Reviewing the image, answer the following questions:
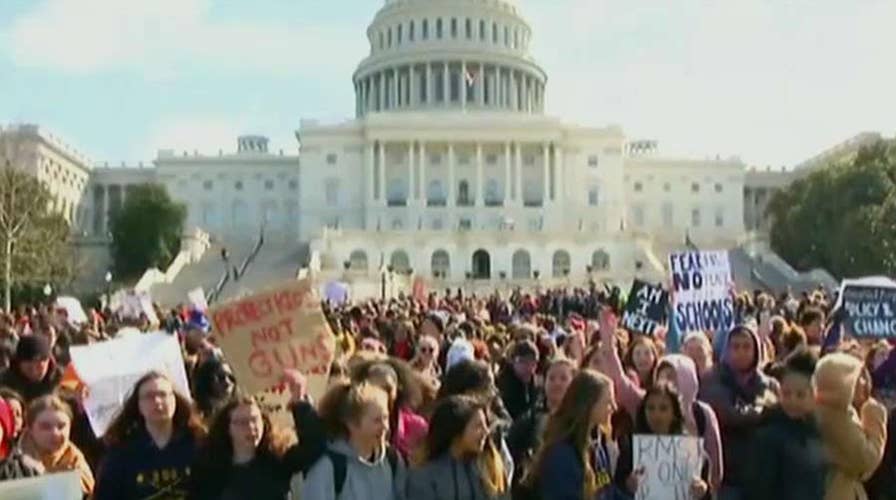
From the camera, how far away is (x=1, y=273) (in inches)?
1991

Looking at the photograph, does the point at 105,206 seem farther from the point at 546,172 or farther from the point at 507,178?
the point at 546,172

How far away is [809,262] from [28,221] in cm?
3956

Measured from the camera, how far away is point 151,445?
20.7ft

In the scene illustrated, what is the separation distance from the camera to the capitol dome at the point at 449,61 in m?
105

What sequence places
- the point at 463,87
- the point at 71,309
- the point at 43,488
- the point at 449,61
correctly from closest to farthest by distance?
the point at 43,488 → the point at 71,309 → the point at 463,87 → the point at 449,61

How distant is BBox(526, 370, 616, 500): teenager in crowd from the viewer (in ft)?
20.5

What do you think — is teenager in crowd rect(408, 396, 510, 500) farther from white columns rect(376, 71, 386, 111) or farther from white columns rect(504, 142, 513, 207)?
white columns rect(376, 71, 386, 111)

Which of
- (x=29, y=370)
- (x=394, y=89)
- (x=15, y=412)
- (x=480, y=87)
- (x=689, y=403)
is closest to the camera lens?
(x=15, y=412)

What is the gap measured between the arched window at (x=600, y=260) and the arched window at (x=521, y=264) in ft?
12.3

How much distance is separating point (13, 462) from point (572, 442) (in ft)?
8.50

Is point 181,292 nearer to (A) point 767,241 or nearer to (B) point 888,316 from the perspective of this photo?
(A) point 767,241

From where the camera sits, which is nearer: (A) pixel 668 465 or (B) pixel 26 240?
(A) pixel 668 465

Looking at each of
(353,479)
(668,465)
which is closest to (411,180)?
(668,465)

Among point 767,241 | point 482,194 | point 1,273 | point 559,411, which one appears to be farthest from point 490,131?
point 559,411
